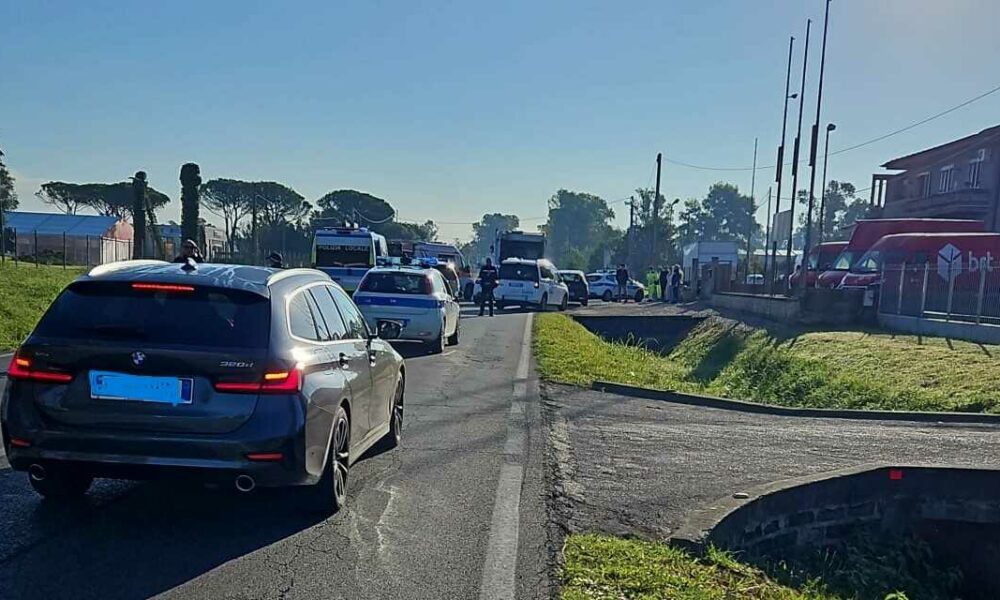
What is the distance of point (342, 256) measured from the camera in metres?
29.6

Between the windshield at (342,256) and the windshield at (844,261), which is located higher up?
the windshield at (844,261)

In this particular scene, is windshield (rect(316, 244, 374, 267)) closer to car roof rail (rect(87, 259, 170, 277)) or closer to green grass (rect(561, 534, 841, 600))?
car roof rail (rect(87, 259, 170, 277))

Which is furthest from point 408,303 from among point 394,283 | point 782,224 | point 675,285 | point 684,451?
point 782,224

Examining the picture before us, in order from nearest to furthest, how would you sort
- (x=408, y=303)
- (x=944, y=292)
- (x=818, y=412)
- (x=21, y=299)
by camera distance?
1. (x=818, y=412)
2. (x=408, y=303)
3. (x=944, y=292)
4. (x=21, y=299)

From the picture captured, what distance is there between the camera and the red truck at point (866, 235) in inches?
1090

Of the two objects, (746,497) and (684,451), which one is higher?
(746,497)

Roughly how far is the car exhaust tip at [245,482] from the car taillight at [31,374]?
43.7 inches

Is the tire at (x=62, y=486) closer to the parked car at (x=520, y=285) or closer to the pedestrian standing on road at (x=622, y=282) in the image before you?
the parked car at (x=520, y=285)

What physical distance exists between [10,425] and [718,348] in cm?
2015

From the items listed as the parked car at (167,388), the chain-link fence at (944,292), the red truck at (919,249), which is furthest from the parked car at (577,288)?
the parked car at (167,388)

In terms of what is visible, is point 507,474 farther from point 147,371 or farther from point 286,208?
point 286,208

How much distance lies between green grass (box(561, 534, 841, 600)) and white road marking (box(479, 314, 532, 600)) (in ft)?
1.03

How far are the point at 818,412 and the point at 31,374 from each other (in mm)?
9302

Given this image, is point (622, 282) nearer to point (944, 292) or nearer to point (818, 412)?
point (944, 292)
